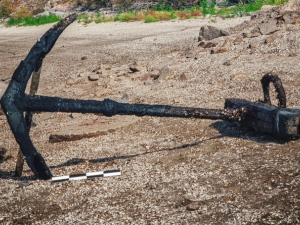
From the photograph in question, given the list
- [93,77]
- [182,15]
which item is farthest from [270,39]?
[182,15]

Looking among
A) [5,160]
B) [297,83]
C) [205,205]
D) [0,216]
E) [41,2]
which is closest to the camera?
[205,205]

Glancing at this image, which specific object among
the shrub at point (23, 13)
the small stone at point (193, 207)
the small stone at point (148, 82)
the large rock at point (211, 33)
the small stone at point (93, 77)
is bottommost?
the shrub at point (23, 13)

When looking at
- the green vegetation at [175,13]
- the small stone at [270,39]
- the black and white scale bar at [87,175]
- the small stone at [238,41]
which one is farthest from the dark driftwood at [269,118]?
the green vegetation at [175,13]

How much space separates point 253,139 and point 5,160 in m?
2.65

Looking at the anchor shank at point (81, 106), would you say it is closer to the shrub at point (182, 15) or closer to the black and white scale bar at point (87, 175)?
the black and white scale bar at point (87, 175)

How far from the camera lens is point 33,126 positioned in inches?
267

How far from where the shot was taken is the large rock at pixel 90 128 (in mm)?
5766

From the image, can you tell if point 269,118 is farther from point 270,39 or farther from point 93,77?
point 93,77

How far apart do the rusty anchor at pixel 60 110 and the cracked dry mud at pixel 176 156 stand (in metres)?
0.24

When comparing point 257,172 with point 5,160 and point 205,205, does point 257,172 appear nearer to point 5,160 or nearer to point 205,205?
point 205,205

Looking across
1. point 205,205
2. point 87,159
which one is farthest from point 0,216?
point 205,205

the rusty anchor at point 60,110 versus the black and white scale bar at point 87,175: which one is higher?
the rusty anchor at point 60,110

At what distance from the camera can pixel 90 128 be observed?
5.94 m

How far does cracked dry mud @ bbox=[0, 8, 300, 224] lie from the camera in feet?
12.2
